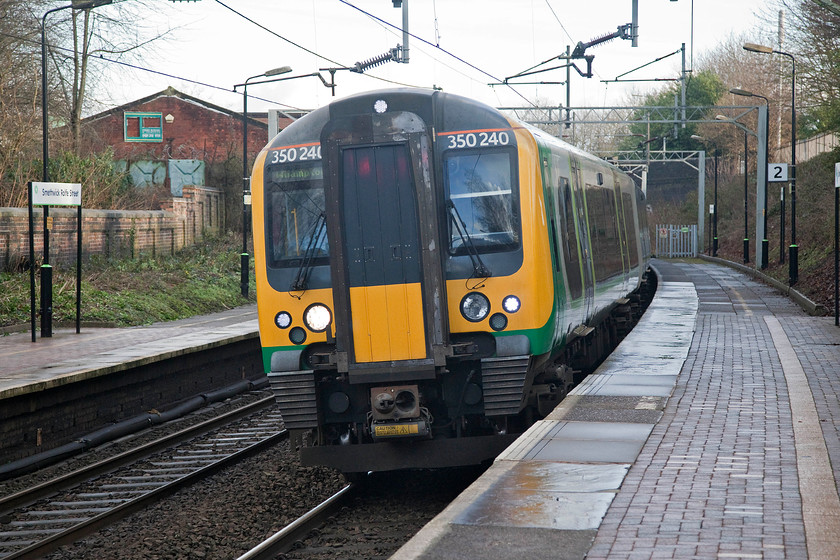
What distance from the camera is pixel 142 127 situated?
4481cm

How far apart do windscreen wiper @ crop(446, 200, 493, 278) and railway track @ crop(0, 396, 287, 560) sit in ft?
12.7

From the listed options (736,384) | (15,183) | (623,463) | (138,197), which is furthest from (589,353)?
(138,197)

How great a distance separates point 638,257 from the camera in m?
19.5

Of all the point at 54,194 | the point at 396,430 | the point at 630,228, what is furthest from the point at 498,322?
the point at 54,194

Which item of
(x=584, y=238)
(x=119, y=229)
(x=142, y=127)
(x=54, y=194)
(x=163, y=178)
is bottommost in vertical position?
(x=584, y=238)

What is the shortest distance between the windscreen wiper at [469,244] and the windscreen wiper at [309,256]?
107cm

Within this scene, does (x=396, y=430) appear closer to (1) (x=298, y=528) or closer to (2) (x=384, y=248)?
(1) (x=298, y=528)

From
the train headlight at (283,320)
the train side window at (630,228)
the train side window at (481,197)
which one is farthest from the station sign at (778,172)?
the train headlight at (283,320)

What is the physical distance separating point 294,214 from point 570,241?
9.63 feet

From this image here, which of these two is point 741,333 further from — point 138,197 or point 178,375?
point 138,197

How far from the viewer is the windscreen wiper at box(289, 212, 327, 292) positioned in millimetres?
8234

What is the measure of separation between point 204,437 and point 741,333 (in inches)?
365

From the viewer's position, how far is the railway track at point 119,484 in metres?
8.32

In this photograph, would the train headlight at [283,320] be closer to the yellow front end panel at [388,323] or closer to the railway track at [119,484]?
the yellow front end panel at [388,323]
